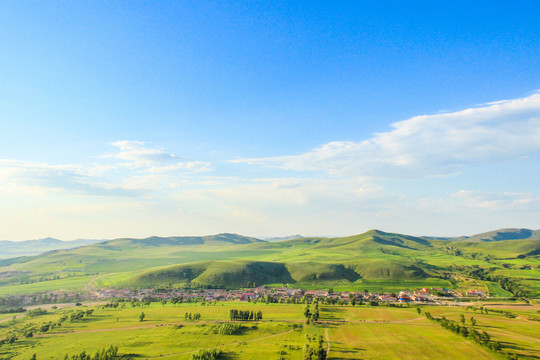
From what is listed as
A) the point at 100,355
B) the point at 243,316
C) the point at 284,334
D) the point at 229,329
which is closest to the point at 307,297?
the point at 243,316

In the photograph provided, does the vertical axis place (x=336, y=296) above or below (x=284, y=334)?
below

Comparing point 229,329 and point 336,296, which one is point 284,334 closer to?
point 229,329

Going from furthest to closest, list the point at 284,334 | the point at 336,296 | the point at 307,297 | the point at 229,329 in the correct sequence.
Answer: the point at 336,296
the point at 307,297
the point at 229,329
the point at 284,334

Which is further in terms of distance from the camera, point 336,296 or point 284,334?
point 336,296

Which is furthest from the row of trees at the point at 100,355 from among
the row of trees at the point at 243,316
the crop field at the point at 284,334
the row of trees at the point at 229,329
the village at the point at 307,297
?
the village at the point at 307,297

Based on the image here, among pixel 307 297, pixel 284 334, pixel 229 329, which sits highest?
pixel 229 329

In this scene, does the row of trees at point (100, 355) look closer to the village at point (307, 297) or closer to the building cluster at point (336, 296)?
the village at point (307, 297)

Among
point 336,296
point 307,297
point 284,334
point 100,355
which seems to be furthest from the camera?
point 336,296

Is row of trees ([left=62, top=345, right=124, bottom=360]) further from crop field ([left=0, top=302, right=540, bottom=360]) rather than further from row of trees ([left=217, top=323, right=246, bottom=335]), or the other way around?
row of trees ([left=217, top=323, right=246, bottom=335])

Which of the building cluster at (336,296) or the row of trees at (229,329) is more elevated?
the row of trees at (229,329)
